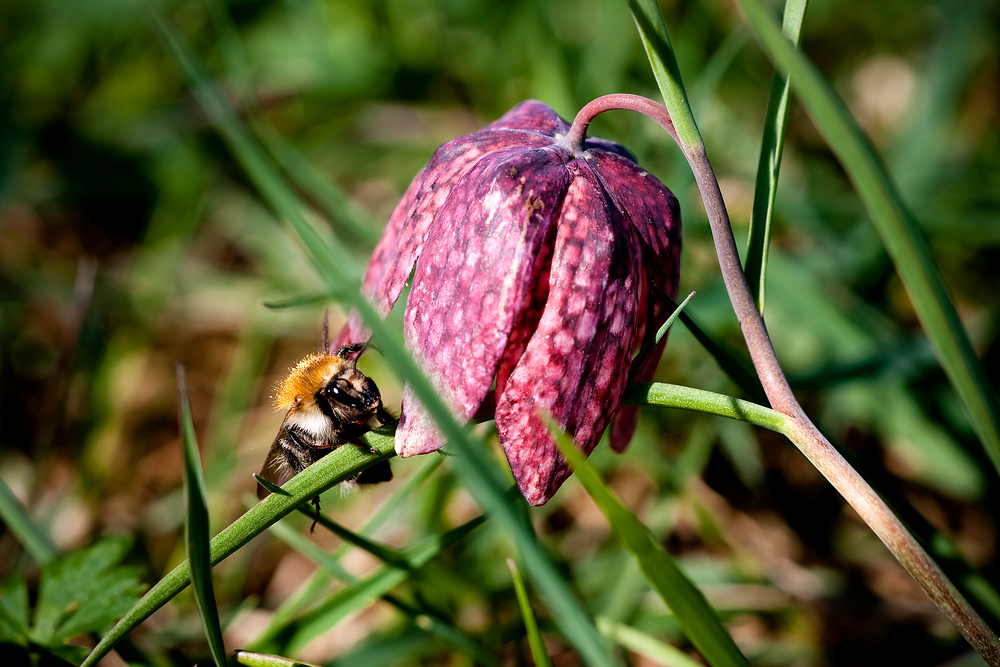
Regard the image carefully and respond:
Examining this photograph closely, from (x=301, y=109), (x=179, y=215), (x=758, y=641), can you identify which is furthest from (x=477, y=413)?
(x=301, y=109)

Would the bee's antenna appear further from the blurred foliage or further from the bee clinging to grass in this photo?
the blurred foliage

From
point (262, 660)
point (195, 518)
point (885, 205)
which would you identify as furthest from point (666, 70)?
point (262, 660)

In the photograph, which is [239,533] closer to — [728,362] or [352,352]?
[352,352]

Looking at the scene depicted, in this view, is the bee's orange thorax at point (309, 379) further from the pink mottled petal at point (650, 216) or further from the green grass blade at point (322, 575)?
the pink mottled petal at point (650, 216)

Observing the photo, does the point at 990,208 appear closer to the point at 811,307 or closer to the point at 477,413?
the point at 811,307

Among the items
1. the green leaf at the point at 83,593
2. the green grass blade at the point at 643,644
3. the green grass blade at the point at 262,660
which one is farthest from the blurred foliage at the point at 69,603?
the green grass blade at the point at 643,644

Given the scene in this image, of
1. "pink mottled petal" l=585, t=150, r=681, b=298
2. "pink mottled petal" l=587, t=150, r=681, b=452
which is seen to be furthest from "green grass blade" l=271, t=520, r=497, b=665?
"pink mottled petal" l=585, t=150, r=681, b=298
